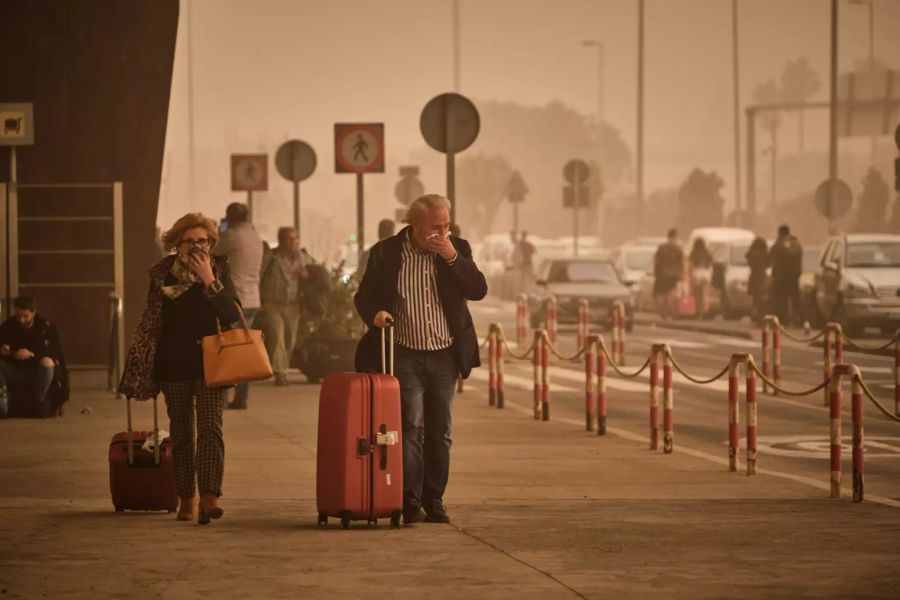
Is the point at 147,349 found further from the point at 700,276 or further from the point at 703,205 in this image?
the point at 703,205

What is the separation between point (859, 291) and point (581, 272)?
8504mm

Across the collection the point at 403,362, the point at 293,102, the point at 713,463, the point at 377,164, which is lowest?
the point at 713,463

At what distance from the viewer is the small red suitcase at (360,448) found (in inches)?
426

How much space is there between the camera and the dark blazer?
11.2 metres

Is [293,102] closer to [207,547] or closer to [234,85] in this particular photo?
[234,85]

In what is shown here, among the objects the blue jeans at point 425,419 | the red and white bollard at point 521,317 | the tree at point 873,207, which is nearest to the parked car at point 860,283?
the red and white bollard at point 521,317

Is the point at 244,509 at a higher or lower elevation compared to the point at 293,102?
lower

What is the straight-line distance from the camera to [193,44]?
284 ft

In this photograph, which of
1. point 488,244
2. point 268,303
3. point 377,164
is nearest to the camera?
point 268,303

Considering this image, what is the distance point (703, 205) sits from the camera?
100 m

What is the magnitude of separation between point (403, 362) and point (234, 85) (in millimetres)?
89658

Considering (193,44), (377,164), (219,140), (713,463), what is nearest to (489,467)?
(713,463)

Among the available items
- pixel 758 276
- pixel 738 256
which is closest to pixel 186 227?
pixel 758 276

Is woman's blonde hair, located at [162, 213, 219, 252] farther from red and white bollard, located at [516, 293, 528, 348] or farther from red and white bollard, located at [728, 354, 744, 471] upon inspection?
red and white bollard, located at [516, 293, 528, 348]
